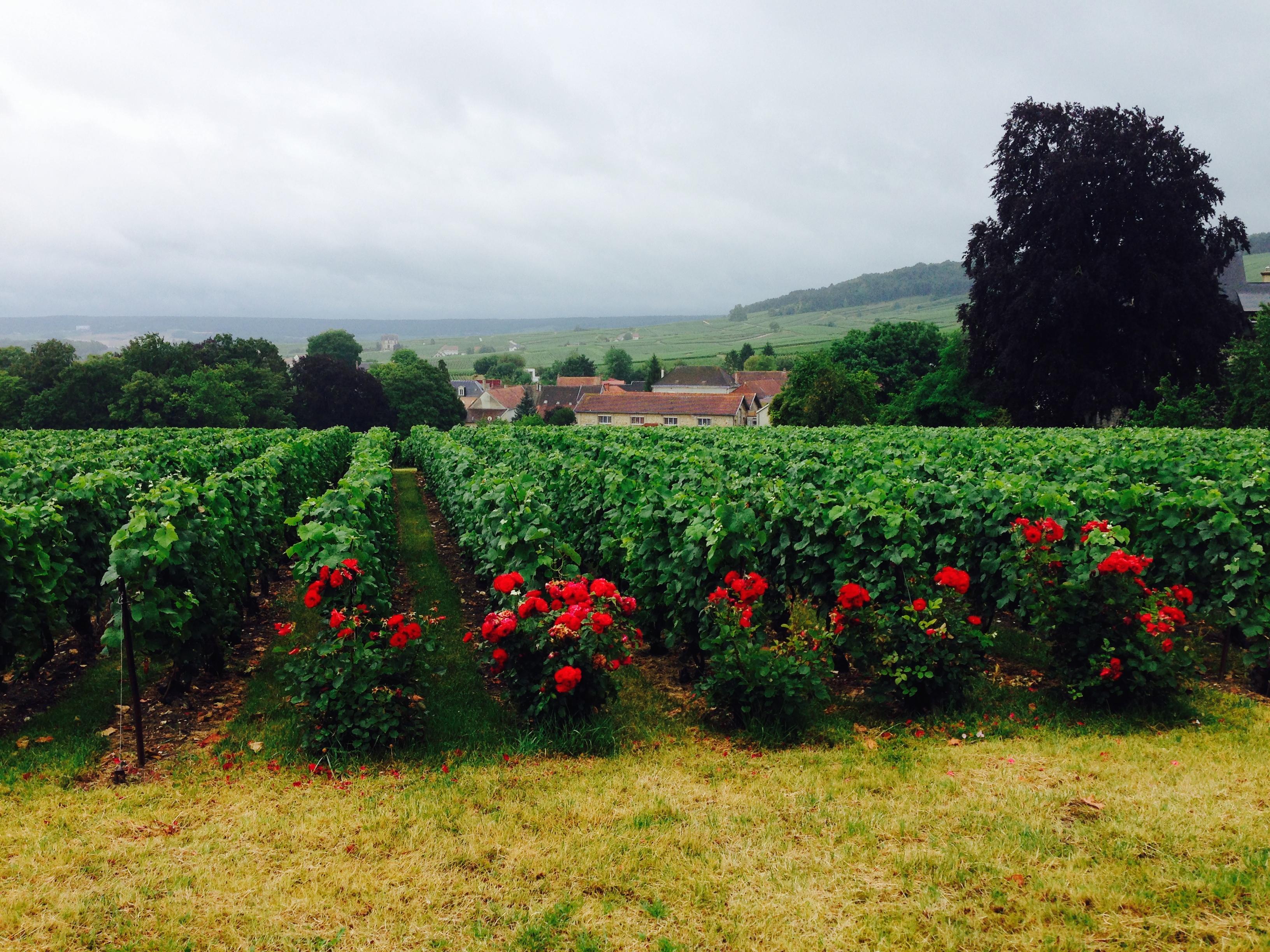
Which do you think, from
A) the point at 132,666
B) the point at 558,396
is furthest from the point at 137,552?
the point at 558,396

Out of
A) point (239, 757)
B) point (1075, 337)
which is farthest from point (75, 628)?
point (1075, 337)

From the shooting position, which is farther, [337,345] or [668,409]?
[337,345]

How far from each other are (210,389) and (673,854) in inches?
2391

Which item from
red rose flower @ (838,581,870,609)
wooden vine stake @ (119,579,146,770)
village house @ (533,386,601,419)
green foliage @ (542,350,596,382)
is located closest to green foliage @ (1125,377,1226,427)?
red rose flower @ (838,581,870,609)

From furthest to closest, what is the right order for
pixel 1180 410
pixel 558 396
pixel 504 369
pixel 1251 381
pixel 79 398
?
pixel 504 369 < pixel 558 396 < pixel 79 398 < pixel 1180 410 < pixel 1251 381

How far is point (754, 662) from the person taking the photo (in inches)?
221

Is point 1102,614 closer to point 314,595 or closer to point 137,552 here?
point 314,595

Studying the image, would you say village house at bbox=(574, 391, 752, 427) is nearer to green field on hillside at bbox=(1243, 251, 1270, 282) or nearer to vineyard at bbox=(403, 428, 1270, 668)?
vineyard at bbox=(403, 428, 1270, 668)

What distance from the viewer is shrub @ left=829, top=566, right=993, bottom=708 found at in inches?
230

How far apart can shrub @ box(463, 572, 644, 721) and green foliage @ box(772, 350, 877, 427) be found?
43.1 m

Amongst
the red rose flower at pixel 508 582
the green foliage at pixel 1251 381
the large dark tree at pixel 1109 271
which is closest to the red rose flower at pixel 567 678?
the red rose flower at pixel 508 582

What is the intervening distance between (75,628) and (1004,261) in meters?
34.5

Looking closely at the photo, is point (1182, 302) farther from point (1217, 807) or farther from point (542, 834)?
point (542, 834)

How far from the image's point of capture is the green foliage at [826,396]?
50031 millimetres
